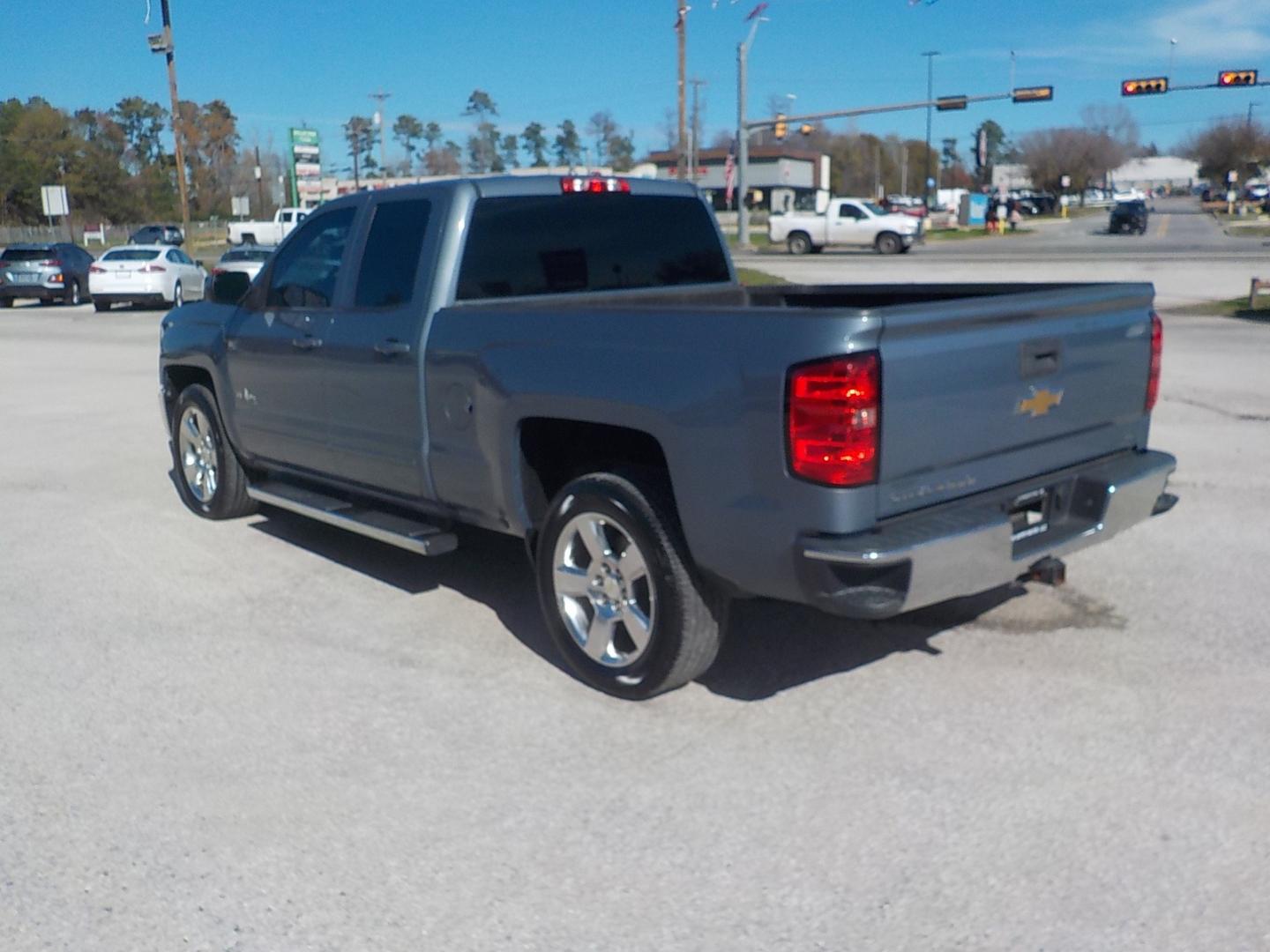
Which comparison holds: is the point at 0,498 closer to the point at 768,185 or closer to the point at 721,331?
the point at 721,331

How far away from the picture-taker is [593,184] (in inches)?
231

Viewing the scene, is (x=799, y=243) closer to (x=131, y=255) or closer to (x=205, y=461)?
(x=131, y=255)

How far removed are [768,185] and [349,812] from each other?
121 m

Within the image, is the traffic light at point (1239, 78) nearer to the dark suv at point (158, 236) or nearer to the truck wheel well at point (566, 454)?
the dark suv at point (158, 236)

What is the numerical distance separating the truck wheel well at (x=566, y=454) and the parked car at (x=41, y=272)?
94.2 feet

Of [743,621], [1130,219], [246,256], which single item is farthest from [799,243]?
[743,621]

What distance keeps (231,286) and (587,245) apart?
7.33 ft

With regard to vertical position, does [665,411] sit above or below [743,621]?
above

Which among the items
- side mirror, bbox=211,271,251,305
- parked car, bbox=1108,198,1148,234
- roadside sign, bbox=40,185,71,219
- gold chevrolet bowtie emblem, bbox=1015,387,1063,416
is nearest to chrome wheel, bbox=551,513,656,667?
gold chevrolet bowtie emblem, bbox=1015,387,1063,416

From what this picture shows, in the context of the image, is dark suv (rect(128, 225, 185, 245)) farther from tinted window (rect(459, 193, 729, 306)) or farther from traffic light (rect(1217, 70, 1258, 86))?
tinted window (rect(459, 193, 729, 306))

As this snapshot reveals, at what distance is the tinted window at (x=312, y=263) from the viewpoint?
6086 millimetres

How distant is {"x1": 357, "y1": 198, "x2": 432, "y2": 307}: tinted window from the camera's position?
5.54 metres

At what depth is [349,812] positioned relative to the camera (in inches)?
153

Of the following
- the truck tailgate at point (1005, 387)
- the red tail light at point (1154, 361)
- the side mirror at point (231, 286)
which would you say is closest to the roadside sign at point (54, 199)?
the side mirror at point (231, 286)
